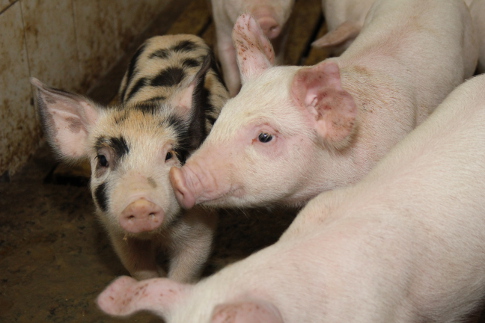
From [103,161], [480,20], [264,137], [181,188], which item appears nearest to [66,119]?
[103,161]

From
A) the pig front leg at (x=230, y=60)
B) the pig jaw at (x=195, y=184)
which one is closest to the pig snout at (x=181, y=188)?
the pig jaw at (x=195, y=184)

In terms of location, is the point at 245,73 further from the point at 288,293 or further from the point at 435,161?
the point at 288,293

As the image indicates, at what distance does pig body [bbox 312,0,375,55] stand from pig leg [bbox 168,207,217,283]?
1.30 meters

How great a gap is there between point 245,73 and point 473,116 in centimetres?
106

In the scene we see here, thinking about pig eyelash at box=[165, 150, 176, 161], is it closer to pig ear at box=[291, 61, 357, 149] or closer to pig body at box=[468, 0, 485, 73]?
pig ear at box=[291, 61, 357, 149]

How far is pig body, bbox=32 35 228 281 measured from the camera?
316cm

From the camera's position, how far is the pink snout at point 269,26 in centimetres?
461

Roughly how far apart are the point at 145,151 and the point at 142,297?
1.13 metres

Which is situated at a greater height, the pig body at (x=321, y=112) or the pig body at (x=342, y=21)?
the pig body at (x=321, y=112)

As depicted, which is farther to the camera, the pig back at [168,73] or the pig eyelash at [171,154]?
the pig back at [168,73]

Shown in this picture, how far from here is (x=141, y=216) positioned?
300cm

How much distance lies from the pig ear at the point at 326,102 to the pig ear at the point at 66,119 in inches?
45.8

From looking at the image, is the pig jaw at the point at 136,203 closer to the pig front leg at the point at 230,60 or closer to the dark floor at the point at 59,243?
the dark floor at the point at 59,243

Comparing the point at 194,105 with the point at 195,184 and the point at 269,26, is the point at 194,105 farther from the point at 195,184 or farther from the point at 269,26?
the point at 269,26
